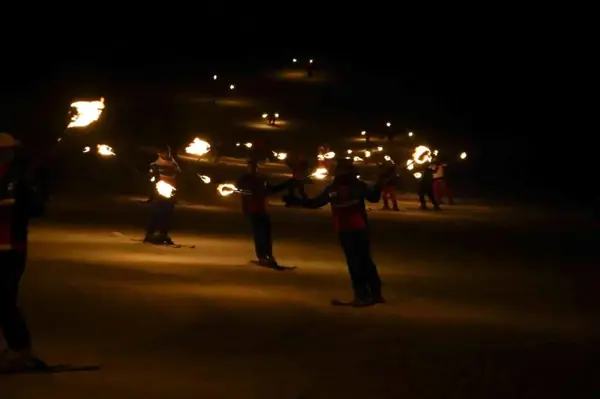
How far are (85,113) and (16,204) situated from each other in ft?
3.55

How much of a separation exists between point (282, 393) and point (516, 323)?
517 cm

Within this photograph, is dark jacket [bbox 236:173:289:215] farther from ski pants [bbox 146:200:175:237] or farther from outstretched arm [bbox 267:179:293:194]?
ski pants [bbox 146:200:175:237]

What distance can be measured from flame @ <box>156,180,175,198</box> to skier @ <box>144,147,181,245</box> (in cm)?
4

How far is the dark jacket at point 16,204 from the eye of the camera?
10633mm

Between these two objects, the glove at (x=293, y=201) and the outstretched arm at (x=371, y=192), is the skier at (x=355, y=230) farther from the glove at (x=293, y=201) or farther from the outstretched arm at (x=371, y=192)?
the glove at (x=293, y=201)

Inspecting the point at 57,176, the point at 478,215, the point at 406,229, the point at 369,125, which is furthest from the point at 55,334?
the point at 369,125

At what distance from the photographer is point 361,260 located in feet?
52.9

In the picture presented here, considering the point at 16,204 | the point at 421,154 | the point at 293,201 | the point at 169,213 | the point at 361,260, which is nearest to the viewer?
the point at 16,204

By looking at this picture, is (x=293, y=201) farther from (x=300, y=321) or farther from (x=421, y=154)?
(x=421, y=154)

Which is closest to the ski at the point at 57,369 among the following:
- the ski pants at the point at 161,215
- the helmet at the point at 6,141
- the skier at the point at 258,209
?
the helmet at the point at 6,141

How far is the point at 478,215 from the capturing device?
3916 centimetres

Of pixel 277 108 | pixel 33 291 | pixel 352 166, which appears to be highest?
pixel 277 108

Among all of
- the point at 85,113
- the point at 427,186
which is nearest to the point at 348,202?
the point at 85,113

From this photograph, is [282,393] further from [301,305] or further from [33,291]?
[33,291]
